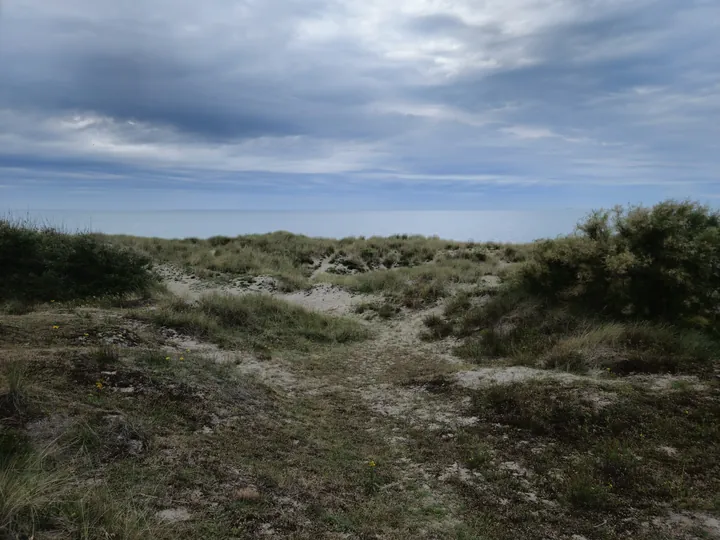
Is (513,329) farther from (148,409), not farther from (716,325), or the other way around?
(148,409)

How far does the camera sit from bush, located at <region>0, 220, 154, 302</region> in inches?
464

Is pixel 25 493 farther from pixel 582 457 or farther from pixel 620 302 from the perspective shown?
pixel 620 302

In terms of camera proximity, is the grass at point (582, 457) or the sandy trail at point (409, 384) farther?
the sandy trail at point (409, 384)

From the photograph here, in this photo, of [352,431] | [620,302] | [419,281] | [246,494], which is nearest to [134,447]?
[246,494]

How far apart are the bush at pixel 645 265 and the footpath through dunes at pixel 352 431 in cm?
72

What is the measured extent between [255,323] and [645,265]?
8647 millimetres

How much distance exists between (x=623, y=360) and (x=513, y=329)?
271 centimetres

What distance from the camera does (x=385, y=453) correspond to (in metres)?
5.12

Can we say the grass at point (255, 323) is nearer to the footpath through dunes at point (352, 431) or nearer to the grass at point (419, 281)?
the footpath through dunes at point (352, 431)

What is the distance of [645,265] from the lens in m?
8.94

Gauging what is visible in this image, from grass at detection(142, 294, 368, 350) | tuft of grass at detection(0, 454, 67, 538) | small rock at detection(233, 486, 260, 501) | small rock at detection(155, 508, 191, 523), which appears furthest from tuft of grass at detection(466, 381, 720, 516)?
grass at detection(142, 294, 368, 350)

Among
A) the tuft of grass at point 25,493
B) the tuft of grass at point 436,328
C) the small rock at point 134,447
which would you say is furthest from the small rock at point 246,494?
the tuft of grass at point 436,328

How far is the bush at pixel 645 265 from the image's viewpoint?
28.8 ft

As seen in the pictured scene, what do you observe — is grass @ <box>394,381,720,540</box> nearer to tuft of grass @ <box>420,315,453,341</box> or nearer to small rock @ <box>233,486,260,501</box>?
small rock @ <box>233,486,260,501</box>
